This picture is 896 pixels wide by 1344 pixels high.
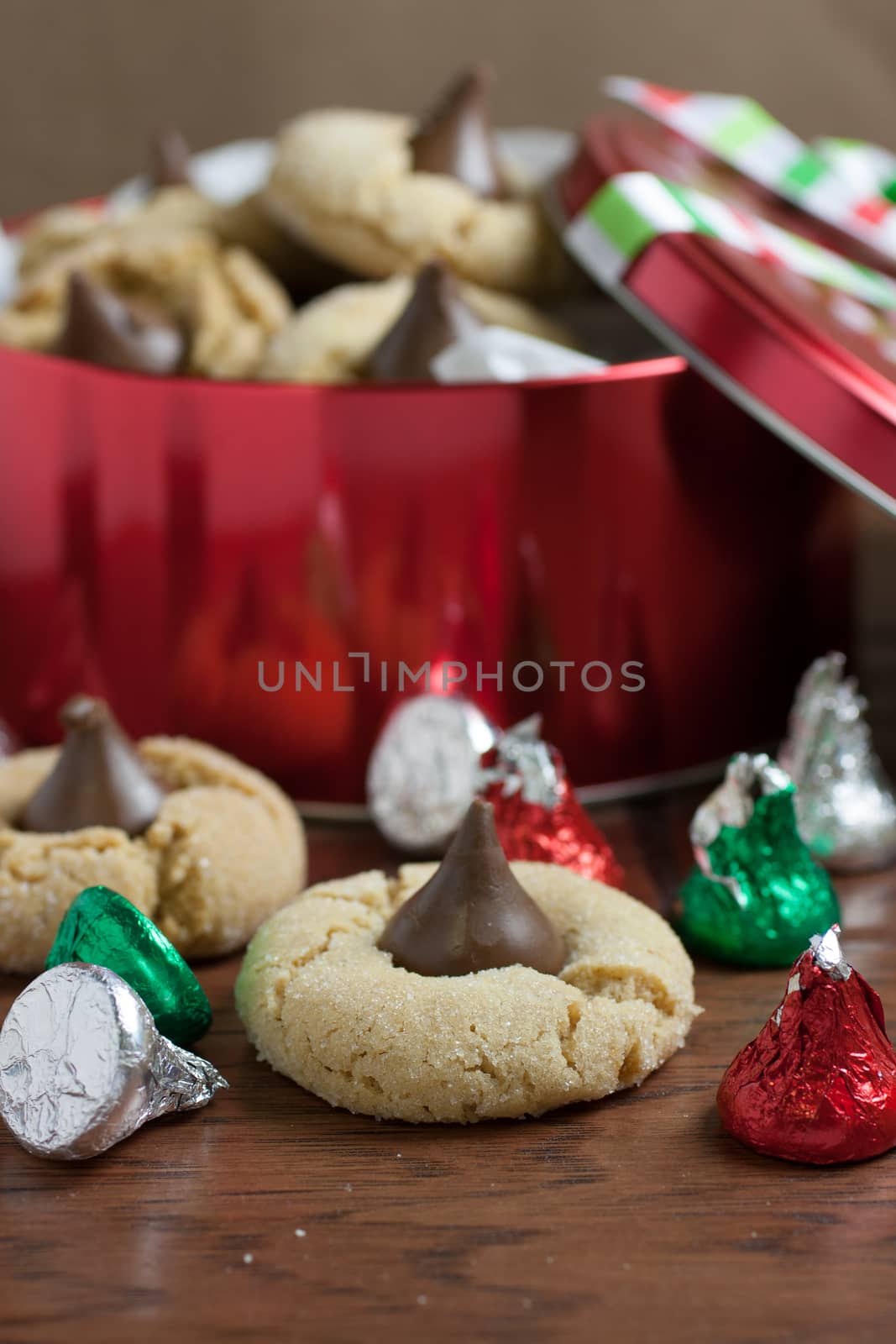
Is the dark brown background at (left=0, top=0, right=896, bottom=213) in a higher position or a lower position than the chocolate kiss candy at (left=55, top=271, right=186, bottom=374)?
higher

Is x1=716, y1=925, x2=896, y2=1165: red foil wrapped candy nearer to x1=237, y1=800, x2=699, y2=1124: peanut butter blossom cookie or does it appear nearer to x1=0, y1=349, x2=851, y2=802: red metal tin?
x1=237, y1=800, x2=699, y2=1124: peanut butter blossom cookie

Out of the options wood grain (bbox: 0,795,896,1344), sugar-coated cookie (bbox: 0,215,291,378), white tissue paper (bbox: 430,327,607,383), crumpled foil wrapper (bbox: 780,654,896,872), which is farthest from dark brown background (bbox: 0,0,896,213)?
wood grain (bbox: 0,795,896,1344)

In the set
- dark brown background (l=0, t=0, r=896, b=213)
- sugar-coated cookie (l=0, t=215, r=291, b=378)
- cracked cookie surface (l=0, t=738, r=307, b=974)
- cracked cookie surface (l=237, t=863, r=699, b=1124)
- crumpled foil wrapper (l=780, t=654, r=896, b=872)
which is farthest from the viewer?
dark brown background (l=0, t=0, r=896, b=213)

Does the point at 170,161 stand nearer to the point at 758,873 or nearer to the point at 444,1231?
the point at 758,873

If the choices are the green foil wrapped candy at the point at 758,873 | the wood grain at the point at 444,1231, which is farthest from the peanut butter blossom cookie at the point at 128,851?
the green foil wrapped candy at the point at 758,873

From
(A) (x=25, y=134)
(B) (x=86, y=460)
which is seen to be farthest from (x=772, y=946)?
(A) (x=25, y=134)

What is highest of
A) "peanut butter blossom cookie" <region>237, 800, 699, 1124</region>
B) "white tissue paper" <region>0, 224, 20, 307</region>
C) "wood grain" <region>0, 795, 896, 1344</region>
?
"white tissue paper" <region>0, 224, 20, 307</region>

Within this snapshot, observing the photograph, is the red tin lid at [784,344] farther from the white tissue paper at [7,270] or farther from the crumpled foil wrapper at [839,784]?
the white tissue paper at [7,270]
